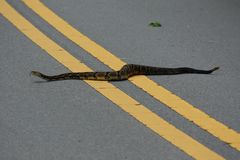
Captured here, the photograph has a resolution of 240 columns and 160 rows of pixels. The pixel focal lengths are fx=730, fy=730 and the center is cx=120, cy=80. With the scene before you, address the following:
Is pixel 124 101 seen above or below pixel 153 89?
below

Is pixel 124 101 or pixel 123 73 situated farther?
pixel 123 73

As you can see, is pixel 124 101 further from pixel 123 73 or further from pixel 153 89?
pixel 123 73

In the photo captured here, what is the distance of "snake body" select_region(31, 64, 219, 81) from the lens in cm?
652

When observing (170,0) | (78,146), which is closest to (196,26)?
(170,0)

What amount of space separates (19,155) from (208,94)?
2.13 meters

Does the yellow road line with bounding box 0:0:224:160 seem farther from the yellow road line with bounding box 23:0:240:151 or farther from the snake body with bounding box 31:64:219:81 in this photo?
the yellow road line with bounding box 23:0:240:151

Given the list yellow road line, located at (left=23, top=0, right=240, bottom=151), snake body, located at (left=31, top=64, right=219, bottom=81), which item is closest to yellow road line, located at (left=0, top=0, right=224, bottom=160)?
snake body, located at (left=31, top=64, right=219, bottom=81)

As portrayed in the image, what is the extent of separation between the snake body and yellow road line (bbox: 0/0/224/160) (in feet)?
0.27

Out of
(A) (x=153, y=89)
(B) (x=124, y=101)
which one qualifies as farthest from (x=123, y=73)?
(B) (x=124, y=101)

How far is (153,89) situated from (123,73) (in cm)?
39

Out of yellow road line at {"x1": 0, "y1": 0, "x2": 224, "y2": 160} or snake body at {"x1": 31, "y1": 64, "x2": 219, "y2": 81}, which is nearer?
yellow road line at {"x1": 0, "y1": 0, "x2": 224, "y2": 160}

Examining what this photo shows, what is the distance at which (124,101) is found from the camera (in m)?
6.02

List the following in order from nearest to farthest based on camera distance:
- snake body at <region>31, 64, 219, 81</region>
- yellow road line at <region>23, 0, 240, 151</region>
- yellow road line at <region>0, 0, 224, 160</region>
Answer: yellow road line at <region>0, 0, 224, 160</region> < yellow road line at <region>23, 0, 240, 151</region> < snake body at <region>31, 64, 219, 81</region>

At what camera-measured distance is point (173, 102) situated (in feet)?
19.8
